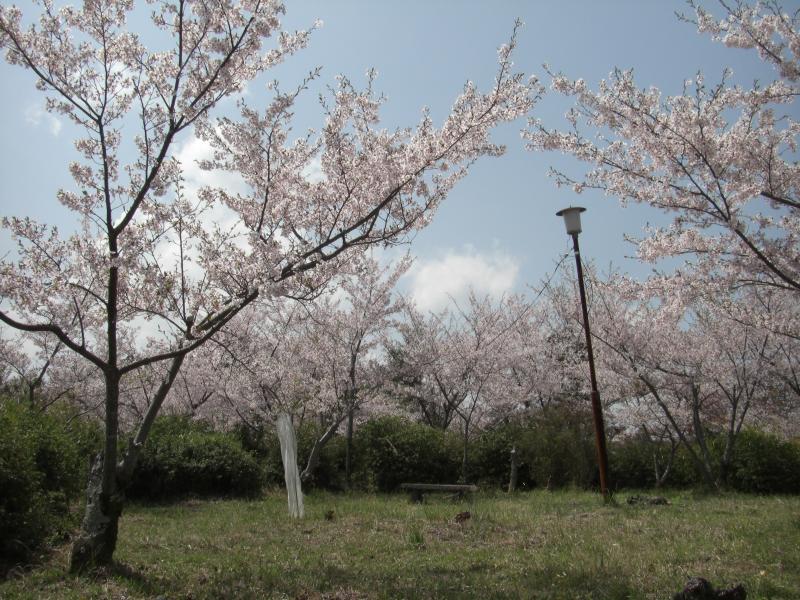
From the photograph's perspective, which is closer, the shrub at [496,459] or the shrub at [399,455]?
the shrub at [399,455]

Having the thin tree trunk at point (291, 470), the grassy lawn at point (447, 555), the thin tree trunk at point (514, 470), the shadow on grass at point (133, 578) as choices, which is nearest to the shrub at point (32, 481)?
the grassy lawn at point (447, 555)

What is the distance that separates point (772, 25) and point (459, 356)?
10527 millimetres

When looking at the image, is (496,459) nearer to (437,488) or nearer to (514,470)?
(514,470)

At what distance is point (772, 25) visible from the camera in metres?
5.41

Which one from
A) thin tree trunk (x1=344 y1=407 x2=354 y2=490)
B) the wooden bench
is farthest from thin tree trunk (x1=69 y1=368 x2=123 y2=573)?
thin tree trunk (x1=344 y1=407 x2=354 y2=490)

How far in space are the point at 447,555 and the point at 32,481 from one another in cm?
394

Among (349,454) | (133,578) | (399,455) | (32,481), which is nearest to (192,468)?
(349,454)

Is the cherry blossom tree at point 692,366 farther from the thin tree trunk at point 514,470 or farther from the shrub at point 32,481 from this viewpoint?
the shrub at point 32,481

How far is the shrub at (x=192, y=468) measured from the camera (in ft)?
35.3

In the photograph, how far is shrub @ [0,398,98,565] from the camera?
18.0 feet

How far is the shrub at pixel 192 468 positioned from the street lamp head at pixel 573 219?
7258 millimetres

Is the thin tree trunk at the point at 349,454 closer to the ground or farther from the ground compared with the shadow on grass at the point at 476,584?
farther from the ground

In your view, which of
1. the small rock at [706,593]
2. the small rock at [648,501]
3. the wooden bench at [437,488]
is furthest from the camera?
the wooden bench at [437,488]

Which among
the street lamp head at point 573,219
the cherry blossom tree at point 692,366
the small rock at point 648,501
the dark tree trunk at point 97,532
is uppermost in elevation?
the street lamp head at point 573,219
